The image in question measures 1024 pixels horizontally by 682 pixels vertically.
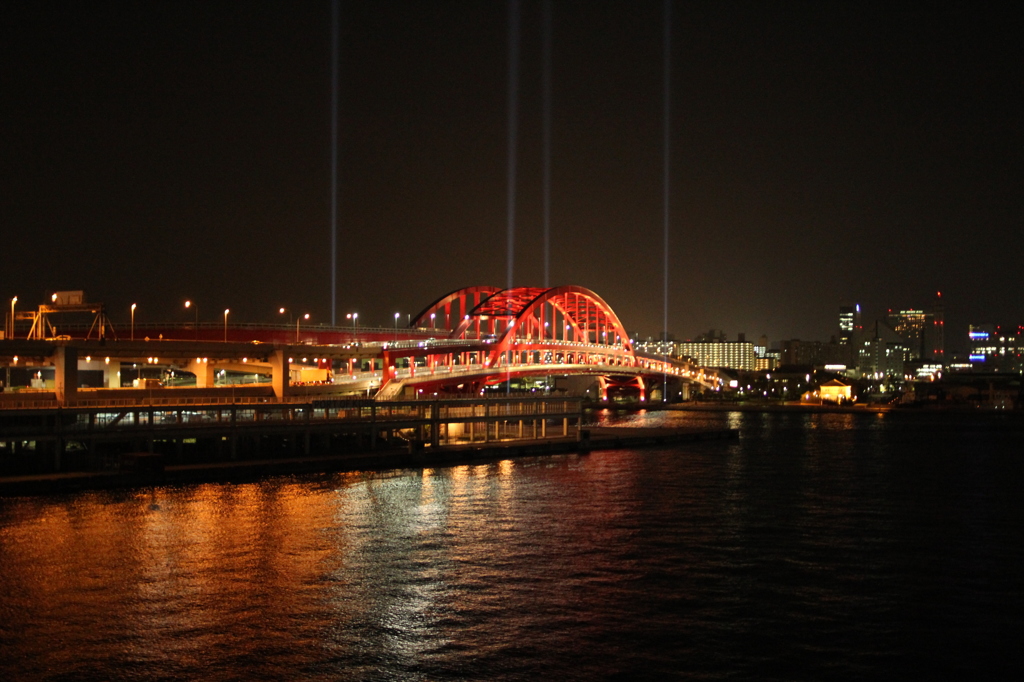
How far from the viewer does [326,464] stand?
4409 cm

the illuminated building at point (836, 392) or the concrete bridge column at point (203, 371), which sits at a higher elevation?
the concrete bridge column at point (203, 371)

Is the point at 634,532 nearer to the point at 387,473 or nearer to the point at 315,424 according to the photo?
the point at 387,473

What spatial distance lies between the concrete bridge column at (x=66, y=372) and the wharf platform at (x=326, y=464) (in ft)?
38.8

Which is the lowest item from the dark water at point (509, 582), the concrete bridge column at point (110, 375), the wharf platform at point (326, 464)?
the dark water at point (509, 582)

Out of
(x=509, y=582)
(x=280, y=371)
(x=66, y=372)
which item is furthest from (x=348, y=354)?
(x=509, y=582)

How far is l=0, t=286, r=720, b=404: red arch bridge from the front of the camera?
56.6 metres

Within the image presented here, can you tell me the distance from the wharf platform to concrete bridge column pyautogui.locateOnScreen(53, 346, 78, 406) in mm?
11818

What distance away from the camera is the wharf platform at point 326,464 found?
3572cm

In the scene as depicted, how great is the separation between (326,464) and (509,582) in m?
22.6

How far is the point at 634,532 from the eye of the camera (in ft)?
98.7

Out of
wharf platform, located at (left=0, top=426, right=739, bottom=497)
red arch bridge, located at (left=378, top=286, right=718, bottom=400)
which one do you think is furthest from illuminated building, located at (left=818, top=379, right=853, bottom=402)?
wharf platform, located at (left=0, top=426, right=739, bottom=497)

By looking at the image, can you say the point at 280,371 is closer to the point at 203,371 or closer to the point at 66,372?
the point at 203,371

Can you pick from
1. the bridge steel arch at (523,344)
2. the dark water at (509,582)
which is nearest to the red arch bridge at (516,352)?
the bridge steel arch at (523,344)

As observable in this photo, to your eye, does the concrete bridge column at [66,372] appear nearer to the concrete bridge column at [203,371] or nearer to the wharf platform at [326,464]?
the wharf platform at [326,464]
